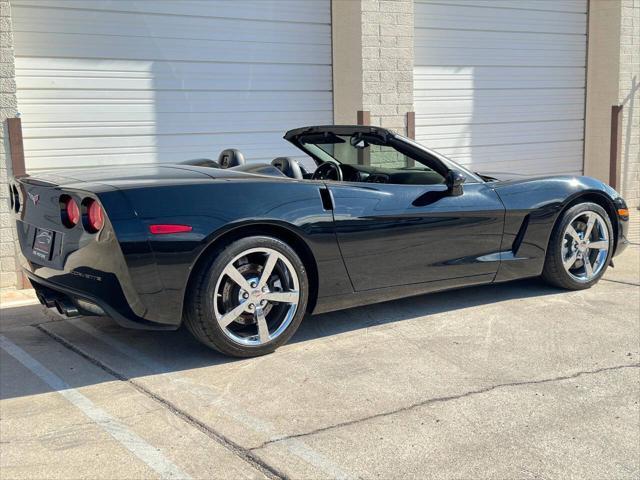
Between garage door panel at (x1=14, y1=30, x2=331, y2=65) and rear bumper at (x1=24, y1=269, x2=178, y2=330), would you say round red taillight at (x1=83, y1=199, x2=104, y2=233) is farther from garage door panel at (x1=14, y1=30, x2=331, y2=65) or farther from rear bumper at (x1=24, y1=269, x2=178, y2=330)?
garage door panel at (x1=14, y1=30, x2=331, y2=65)

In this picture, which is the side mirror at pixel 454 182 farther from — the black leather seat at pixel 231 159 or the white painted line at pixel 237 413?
the white painted line at pixel 237 413

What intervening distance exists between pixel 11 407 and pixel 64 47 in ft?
14.2

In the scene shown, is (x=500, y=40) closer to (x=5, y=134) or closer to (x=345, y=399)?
(x=5, y=134)

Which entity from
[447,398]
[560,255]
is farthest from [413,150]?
[447,398]

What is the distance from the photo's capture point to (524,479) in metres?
2.97

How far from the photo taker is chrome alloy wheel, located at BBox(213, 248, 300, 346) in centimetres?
415

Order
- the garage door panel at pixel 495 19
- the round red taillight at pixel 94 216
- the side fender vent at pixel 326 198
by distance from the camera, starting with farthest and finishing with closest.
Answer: the garage door panel at pixel 495 19 < the side fender vent at pixel 326 198 < the round red taillight at pixel 94 216

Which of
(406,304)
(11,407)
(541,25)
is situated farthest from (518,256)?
Result: (541,25)

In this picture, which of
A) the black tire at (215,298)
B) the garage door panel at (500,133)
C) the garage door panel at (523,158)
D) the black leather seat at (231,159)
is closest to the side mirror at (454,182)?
the black tire at (215,298)

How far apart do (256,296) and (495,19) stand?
7358 millimetres

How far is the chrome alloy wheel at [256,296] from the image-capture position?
13.6 ft

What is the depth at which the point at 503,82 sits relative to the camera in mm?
10391

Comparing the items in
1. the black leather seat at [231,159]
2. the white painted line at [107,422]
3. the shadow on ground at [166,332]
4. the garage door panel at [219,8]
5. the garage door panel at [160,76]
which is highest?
the garage door panel at [219,8]

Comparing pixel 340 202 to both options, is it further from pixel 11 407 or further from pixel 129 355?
pixel 11 407
